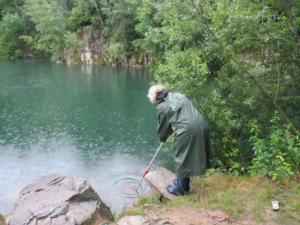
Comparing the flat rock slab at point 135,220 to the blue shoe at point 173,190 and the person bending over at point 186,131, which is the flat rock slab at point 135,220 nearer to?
the person bending over at point 186,131

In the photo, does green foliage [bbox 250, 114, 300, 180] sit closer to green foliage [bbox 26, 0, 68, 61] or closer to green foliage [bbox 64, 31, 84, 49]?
green foliage [bbox 64, 31, 84, 49]

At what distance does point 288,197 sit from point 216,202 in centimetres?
94

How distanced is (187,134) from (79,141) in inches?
229

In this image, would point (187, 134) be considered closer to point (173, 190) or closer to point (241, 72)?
point (173, 190)

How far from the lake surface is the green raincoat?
6.70ft

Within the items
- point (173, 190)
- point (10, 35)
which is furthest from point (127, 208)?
point (10, 35)

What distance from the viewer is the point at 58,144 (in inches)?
311

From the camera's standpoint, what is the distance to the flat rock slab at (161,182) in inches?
153

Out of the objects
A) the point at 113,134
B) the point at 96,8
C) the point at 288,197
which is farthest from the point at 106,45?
the point at 288,197

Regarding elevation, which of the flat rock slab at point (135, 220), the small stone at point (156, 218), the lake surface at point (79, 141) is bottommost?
the lake surface at point (79, 141)

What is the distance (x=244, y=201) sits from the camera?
329 cm

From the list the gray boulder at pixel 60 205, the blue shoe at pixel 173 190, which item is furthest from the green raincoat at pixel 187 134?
the gray boulder at pixel 60 205

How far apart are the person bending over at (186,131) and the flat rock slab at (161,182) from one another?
2.37 feet

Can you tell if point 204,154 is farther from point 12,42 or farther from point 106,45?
point 12,42
